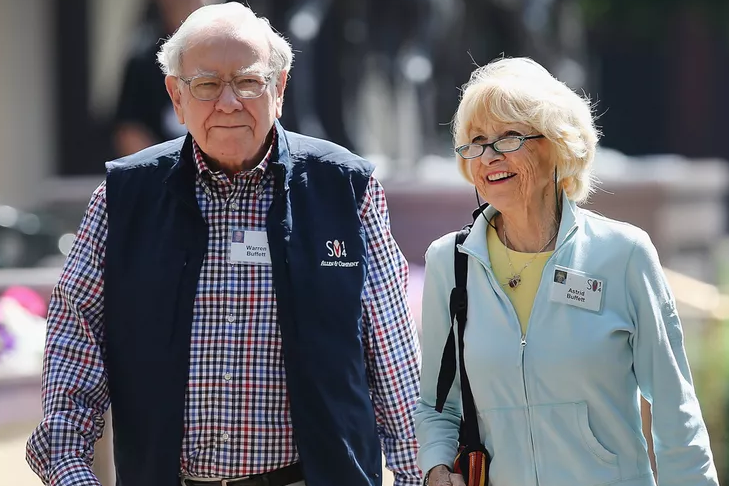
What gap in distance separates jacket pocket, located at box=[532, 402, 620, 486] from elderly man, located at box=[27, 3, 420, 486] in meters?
0.54

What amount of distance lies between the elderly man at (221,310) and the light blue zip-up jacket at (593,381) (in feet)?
1.35

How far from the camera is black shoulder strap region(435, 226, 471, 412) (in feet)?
10.2

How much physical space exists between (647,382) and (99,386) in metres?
1.36

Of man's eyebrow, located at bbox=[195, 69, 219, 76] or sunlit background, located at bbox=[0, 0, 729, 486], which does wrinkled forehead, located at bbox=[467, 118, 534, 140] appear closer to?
man's eyebrow, located at bbox=[195, 69, 219, 76]

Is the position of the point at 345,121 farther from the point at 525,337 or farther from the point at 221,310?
the point at 525,337

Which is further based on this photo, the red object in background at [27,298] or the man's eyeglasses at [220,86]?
the red object in background at [27,298]

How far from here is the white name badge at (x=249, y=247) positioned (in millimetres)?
3268

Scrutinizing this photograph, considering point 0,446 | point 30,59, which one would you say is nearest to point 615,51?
point 30,59

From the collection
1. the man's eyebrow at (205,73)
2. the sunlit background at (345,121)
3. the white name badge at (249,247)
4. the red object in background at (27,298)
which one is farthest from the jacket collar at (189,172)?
the red object in background at (27,298)

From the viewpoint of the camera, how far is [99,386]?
3.30m

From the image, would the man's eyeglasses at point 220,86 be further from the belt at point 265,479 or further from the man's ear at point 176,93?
the belt at point 265,479

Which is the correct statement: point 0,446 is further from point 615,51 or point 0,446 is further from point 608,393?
point 615,51

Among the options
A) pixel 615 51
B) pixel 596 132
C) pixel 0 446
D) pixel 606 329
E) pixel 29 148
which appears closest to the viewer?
pixel 606 329

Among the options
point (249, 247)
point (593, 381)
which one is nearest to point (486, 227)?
point (593, 381)
